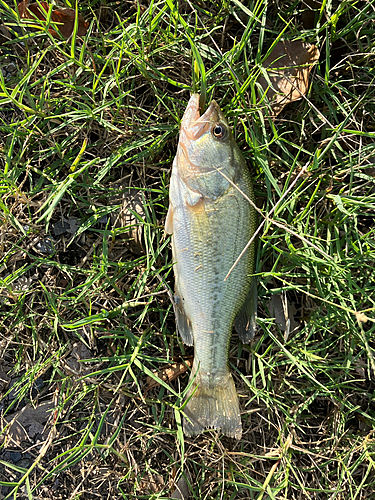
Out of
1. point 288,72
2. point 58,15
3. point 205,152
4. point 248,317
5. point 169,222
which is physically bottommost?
point 248,317

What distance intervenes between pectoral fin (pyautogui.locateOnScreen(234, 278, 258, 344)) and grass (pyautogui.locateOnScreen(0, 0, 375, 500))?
142 mm

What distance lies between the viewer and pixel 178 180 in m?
2.19

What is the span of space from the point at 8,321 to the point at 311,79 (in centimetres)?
278

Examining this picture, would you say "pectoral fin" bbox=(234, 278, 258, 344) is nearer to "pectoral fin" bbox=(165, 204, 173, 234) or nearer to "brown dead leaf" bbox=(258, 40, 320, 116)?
"pectoral fin" bbox=(165, 204, 173, 234)

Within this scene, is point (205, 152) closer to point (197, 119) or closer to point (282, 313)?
point (197, 119)

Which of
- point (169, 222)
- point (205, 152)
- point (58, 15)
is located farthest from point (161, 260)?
point (58, 15)

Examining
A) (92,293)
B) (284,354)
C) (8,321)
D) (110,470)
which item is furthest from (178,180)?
(110,470)

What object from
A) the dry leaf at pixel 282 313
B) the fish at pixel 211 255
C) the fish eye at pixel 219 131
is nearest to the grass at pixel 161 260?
the dry leaf at pixel 282 313

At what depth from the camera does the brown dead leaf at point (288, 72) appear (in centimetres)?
243

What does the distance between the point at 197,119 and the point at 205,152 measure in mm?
204

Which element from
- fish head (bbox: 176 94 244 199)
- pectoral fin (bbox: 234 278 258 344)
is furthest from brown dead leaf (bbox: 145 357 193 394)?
fish head (bbox: 176 94 244 199)

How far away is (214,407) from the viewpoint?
7.75 ft

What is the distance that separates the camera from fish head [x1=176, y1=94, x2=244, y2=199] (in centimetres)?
214

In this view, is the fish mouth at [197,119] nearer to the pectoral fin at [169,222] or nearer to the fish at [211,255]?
the fish at [211,255]
